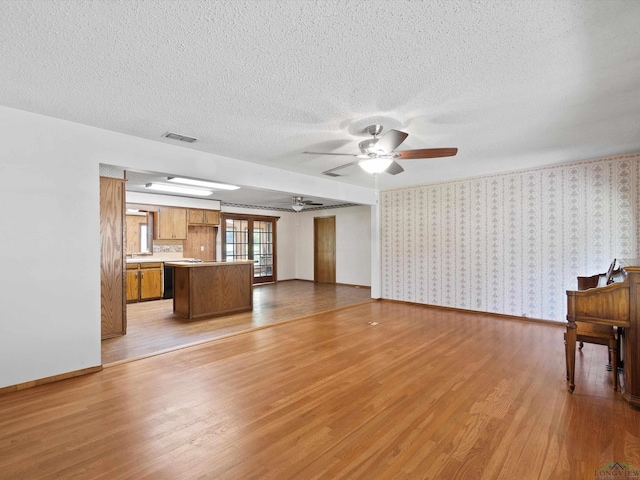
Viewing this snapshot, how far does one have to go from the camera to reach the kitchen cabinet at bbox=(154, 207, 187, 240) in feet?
22.7

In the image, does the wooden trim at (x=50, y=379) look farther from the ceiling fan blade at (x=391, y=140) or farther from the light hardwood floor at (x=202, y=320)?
the ceiling fan blade at (x=391, y=140)

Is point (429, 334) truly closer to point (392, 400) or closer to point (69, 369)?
point (392, 400)

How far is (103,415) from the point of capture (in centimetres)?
221

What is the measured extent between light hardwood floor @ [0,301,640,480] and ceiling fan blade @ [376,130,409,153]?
212cm

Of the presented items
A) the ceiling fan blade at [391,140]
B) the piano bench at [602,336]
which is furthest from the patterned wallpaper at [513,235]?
the ceiling fan blade at [391,140]

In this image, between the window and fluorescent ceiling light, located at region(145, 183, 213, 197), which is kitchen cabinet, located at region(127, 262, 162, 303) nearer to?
fluorescent ceiling light, located at region(145, 183, 213, 197)

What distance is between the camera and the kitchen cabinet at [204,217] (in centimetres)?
744

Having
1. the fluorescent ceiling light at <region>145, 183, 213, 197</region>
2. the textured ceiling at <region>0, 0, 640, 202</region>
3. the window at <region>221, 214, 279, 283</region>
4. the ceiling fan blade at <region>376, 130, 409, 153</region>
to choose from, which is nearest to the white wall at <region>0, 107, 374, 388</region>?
the textured ceiling at <region>0, 0, 640, 202</region>

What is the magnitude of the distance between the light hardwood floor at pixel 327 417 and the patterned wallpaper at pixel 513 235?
1.47m

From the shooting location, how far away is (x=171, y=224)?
279 inches

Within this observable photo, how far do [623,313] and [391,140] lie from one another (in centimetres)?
224

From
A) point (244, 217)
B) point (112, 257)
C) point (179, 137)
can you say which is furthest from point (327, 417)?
point (244, 217)

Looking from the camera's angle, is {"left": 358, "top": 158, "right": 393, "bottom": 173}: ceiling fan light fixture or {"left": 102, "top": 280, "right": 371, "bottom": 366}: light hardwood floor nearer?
{"left": 358, "top": 158, "right": 393, "bottom": 173}: ceiling fan light fixture

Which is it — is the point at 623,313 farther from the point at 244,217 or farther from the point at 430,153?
the point at 244,217
